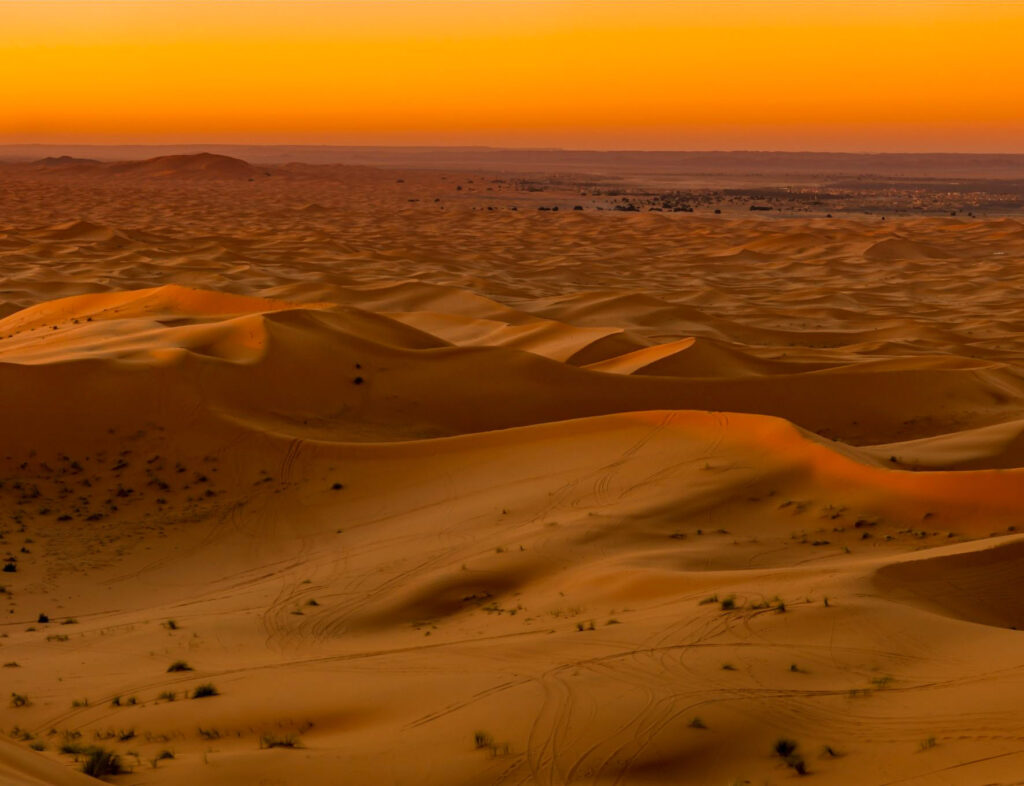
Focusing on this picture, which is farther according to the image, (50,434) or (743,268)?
(743,268)

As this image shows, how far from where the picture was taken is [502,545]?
12.5 meters

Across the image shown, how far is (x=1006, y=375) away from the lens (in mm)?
23469

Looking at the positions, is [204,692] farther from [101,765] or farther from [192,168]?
[192,168]

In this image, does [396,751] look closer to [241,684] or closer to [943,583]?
[241,684]

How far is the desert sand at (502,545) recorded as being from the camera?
7430 millimetres

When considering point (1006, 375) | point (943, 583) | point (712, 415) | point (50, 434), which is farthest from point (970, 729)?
point (1006, 375)

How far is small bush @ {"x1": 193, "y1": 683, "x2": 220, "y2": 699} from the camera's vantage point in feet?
28.1

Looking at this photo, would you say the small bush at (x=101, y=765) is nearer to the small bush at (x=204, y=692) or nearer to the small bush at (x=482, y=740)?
the small bush at (x=204, y=692)

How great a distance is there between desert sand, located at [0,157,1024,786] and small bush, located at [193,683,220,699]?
9cm

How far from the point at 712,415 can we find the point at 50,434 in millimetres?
9337

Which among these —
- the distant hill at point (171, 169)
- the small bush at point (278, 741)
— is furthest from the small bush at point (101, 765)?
the distant hill at point (171, 169)

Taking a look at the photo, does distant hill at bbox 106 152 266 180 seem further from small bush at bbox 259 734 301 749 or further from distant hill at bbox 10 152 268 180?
small bush at bbox 259 734 301 749

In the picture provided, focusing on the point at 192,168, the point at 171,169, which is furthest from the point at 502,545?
the point at 171,169

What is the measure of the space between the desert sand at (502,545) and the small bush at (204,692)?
0.09m
